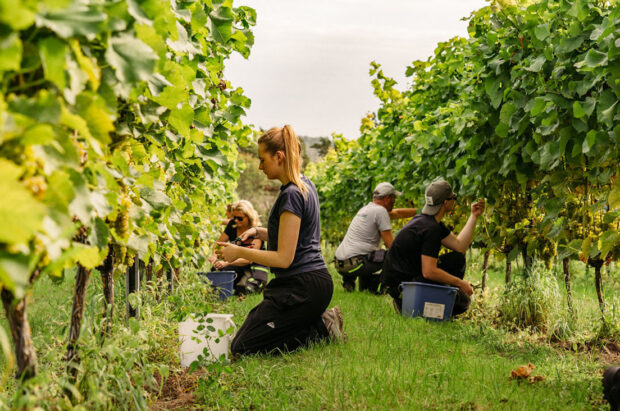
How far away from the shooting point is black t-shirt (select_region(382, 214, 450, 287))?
471 centimetres

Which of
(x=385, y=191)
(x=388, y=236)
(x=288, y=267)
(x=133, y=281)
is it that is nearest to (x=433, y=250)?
(x=288, y=267)

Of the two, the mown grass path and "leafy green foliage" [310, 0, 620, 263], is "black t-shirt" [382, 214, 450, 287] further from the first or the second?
the mown grass path

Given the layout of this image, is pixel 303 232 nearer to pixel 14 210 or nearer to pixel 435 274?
pixel 435 274

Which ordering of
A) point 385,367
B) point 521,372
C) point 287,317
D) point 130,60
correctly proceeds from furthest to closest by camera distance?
point 287,317 < point 385,367 < point 521,372 < point 130,60

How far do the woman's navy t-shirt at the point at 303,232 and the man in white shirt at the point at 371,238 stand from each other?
3004mm

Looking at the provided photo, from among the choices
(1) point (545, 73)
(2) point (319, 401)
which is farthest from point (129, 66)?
(1) point (545, 73)

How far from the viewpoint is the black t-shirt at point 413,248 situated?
471cm

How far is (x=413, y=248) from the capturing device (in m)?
5.03

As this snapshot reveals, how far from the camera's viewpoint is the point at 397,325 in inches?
171

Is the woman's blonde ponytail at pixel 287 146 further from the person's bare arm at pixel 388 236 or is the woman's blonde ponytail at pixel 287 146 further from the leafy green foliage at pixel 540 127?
the person's bare arm at pixel 388 236

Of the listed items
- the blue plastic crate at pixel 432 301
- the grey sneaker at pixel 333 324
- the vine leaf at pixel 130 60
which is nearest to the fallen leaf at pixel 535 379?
the grey sneaker at pixel 333 324

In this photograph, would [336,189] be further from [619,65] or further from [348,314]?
[619,65]

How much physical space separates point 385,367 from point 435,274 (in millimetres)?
1829

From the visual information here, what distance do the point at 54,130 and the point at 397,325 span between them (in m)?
3.65
